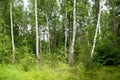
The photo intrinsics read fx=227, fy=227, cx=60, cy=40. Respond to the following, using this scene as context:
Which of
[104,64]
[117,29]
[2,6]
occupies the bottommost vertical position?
[104,64]

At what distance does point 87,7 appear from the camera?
3234 cm

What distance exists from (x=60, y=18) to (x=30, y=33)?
5.77 m

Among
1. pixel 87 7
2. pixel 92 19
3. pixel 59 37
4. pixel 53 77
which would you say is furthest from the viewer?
pixel 59 37

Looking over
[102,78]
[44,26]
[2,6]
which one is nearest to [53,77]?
[102,78]

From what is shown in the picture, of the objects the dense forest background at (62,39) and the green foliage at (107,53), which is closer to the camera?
the dense forest background at (62,39)

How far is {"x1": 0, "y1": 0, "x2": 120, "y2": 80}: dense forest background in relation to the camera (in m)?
13.7

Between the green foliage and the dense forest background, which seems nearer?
the dense forest background

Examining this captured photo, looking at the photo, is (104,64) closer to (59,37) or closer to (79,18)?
(79,18)

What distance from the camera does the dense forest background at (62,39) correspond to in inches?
538

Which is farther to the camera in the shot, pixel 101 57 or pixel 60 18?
pixel 60 18

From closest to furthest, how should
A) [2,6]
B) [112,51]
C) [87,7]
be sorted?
[112,51] → [2,6] → [87,7]

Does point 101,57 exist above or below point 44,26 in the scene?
below

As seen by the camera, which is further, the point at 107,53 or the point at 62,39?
the point at 62,39

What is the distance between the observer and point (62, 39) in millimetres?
41094
